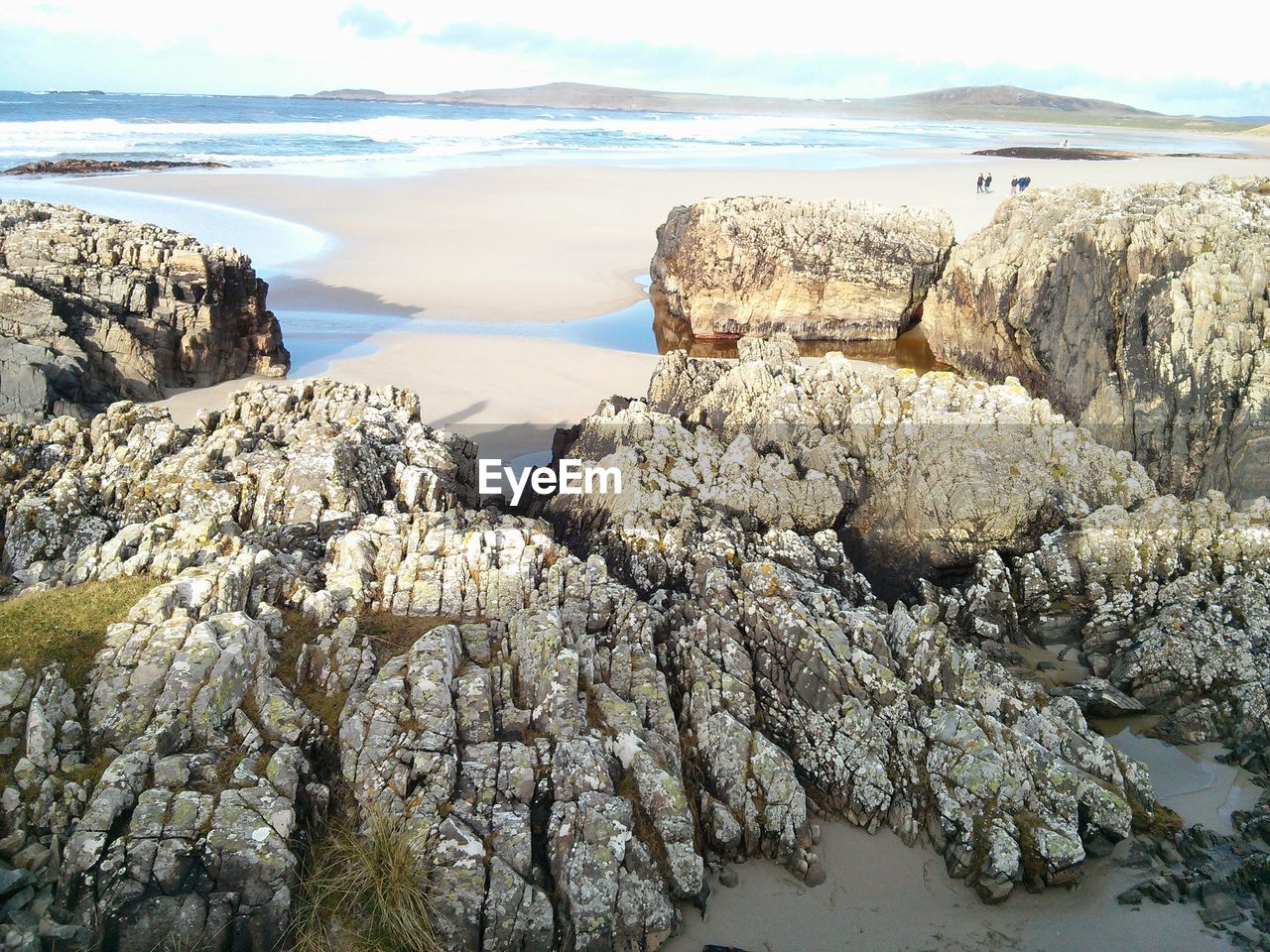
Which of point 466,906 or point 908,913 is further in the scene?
point 908,913

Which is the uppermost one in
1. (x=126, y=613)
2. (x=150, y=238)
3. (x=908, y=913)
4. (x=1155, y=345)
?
(x=150, y=238)

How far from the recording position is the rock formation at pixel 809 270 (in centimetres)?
2416

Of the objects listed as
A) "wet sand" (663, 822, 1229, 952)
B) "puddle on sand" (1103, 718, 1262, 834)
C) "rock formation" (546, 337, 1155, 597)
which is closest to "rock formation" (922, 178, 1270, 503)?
"rock formation" (546, 337, 1155, 597)

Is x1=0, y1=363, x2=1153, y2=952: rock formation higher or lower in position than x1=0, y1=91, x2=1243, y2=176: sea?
lower

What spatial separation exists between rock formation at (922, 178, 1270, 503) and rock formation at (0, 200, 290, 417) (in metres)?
15.1

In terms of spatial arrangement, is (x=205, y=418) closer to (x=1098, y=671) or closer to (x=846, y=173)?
(x=1098, y=671)

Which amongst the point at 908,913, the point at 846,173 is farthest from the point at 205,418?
the point at 846,173

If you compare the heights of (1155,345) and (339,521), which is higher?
Answer: (1155,345)

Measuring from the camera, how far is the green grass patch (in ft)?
22.5

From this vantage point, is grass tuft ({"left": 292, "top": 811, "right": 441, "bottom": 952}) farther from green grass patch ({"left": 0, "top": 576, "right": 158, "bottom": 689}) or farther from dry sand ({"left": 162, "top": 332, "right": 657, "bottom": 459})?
dry sand ({"left": 162, "top": 332, "right": 657, "bottom": 459})

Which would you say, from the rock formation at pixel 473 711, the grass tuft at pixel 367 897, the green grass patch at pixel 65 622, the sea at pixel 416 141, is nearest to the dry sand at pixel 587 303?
the rock formation at pixel 473 711

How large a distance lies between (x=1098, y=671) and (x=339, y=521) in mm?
8131

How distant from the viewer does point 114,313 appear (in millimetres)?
17219

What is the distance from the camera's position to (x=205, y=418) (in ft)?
39.0
